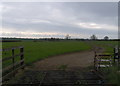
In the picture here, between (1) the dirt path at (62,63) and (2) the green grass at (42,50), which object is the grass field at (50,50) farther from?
(1) the dirt path at (62,63)

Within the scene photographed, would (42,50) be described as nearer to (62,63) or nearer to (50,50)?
(50,50)

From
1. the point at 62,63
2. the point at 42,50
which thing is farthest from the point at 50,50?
the point at 62,63

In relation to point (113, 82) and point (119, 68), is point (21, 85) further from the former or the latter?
point (119, 68)

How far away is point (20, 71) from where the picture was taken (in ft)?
33.5

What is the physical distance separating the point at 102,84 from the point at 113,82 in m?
0.47

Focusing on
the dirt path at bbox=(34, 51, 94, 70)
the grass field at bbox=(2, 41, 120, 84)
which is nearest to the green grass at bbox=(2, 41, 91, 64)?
the grass field at bbox=(2, 41, 120, 84)

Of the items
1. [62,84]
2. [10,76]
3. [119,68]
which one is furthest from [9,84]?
[119,68]

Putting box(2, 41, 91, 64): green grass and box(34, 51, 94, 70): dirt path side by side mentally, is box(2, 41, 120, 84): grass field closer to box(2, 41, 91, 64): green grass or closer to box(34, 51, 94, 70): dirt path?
box(2, 41, 91, 64): green grass

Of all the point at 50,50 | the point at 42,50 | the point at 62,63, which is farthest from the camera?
the point at 50,50

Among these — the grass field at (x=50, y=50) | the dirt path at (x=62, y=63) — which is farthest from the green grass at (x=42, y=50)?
the dirt path at (x=62, y=63)

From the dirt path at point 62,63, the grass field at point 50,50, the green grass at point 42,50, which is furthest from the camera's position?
the green grass at point 42,50

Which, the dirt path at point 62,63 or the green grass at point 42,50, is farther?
the green grass at point 42,50

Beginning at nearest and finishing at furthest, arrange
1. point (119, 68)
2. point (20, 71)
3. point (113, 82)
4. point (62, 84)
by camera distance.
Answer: point (113, 82), point (62, 84), point (119, 68), point (20, 71)

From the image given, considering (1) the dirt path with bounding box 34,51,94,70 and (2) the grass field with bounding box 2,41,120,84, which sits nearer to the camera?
(1) the dirt path with bounding box 34,51,94,70
